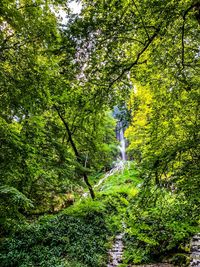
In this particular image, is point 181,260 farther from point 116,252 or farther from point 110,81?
point 110,81

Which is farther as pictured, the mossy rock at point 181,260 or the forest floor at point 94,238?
the mossy rock at point 181,260

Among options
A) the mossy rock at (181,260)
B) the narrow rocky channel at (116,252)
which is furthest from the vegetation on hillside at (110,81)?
the narrow rocky channel at (116,252)

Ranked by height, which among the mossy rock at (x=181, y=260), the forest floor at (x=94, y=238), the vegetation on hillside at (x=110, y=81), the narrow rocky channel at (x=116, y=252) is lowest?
the mossy rock at (x=181, y=260)

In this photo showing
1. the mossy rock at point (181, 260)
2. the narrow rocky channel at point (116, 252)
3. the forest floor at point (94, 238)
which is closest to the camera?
the forest floor at point (94, 238)

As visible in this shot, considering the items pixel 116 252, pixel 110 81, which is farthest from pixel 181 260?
pixel 110 81

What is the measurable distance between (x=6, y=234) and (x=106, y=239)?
132 inches

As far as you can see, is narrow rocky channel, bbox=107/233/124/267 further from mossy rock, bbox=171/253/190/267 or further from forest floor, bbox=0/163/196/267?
mossy rock, bbox=171/253/190/267

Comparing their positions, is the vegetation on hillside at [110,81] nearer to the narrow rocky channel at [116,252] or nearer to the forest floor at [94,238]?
the forest floor at [94,238]

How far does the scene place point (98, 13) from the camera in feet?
11.8

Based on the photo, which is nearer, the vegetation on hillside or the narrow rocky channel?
the vegetation on hillside

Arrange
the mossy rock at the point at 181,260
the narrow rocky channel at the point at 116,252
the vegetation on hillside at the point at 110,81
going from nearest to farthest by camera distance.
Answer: the vegetation on hillside at the point at 110,81
the mossy rock at the point at 181,260
the narrow rocky channel at the point at 116,252

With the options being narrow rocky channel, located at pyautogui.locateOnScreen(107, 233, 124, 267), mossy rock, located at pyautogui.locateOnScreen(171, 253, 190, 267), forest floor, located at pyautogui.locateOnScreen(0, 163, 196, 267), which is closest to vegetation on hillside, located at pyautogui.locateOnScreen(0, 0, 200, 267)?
forest floor, located at pyautogui.locateOnScreen(0, 163, 196, 267)

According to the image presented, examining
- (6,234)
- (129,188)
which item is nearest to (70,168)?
(6,234)

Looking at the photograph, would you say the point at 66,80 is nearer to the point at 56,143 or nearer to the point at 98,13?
the point at 98,13
